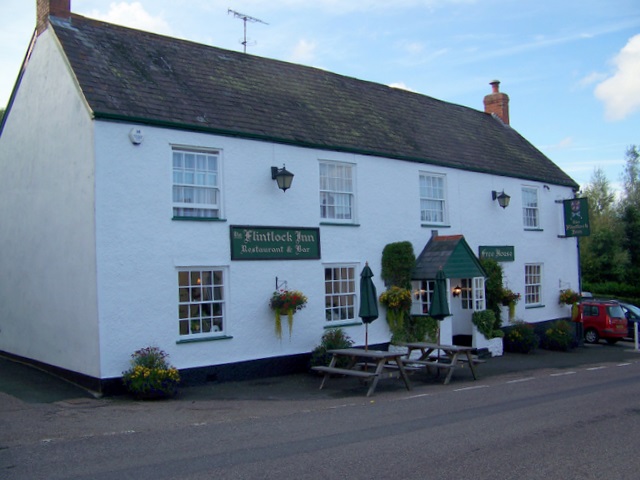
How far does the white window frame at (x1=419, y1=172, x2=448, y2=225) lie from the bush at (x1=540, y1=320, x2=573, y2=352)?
243 inches

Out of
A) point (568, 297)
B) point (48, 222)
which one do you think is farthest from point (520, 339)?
point (48, 222)

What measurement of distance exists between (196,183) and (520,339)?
1214 centimetres

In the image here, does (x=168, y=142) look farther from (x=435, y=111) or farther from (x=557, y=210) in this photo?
(x=557, y=210)

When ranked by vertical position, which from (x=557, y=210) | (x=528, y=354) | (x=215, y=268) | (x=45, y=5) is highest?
(x=45, y=5)

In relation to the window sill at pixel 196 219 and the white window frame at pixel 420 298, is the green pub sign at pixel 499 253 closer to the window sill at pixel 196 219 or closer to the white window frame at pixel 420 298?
the white window frame at pixel 420 298

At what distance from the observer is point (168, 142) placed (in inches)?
535

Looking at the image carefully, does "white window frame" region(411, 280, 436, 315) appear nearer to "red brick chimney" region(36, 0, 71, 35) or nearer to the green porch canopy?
the green porch canopy

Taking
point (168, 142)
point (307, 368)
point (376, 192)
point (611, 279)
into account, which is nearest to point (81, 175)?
point (168, 142)

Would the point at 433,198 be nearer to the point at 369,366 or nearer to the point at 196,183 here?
the point at 369,366

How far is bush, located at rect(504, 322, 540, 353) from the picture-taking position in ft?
68.7

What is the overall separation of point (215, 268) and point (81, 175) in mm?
3356

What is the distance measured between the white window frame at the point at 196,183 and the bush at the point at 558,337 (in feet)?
43.8

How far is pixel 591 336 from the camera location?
25.6 metres

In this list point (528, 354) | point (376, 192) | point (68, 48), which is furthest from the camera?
point (528, 354)
